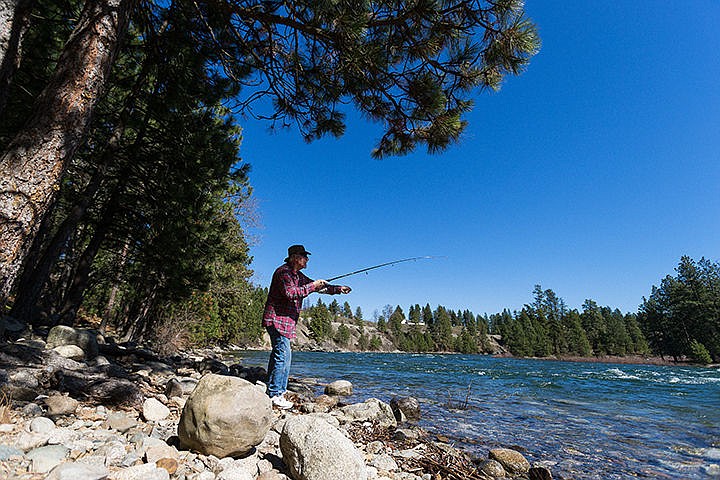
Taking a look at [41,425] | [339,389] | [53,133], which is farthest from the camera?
[339,389]

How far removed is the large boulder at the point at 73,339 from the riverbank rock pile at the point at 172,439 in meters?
1.70

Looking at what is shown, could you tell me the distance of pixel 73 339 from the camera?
18.1 ft

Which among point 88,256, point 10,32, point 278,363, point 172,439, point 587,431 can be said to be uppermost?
point 10,32

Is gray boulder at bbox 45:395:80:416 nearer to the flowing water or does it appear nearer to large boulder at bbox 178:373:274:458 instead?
large boulder at bbox 178:373:274:458

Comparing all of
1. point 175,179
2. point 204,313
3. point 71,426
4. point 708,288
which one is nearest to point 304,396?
point 71,426

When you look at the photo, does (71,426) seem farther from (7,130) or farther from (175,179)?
(7,130)

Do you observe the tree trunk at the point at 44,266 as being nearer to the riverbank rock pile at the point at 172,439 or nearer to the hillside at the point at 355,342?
the riverbank rock pile at the point at 172,439

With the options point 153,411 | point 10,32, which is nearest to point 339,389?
point 153,411

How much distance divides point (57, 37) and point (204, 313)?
15817mm

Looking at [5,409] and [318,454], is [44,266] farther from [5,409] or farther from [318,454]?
[318,454]

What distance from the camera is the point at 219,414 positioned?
2.45 m

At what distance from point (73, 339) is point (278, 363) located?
12.1ft

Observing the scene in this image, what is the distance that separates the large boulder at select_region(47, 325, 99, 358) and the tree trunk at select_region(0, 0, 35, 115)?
154 inches

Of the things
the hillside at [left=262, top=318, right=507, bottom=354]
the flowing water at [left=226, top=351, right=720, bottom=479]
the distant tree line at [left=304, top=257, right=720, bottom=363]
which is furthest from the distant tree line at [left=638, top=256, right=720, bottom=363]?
the flowing water at [left=226, top=351, right=720, bottom=479]
